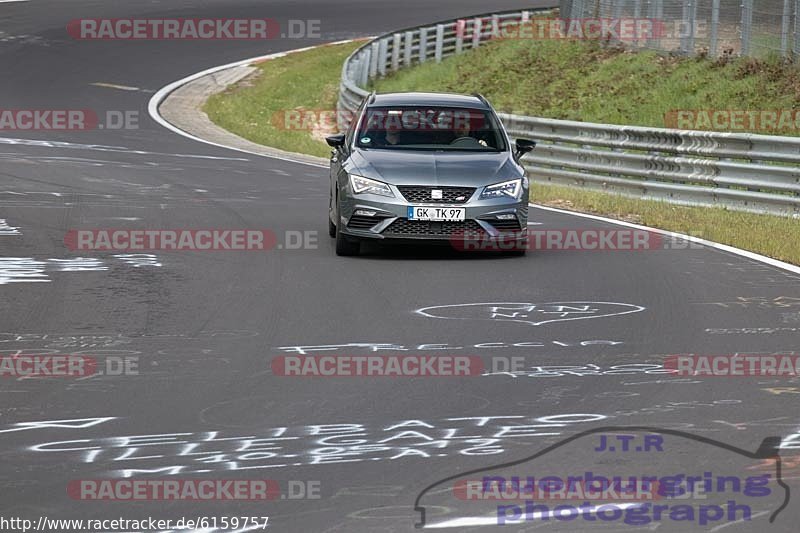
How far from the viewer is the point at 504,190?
1446 cm

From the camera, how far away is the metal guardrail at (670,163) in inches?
741

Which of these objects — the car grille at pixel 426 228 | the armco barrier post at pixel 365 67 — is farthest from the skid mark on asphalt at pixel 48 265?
the armco barrier post at pixel 365 67

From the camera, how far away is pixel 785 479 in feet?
21.7

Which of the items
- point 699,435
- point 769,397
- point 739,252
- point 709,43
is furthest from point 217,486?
point 709,43

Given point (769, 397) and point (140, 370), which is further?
point (140, 370)

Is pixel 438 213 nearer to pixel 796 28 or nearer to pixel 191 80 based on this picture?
pixel 796 28

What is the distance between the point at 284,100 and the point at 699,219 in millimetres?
20304

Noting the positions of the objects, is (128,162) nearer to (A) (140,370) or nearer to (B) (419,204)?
(B) (419,204)

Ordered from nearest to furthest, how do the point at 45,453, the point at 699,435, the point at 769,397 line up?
1. the point at 45,453
2. the point at 699,435
3. the point at 769,397

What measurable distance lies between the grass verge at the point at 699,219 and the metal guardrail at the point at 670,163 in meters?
0.34

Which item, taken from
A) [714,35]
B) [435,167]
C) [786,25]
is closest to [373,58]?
[714,35]

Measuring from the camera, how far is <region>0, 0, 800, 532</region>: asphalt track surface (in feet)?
21.9

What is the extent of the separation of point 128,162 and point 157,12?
100.0 ft

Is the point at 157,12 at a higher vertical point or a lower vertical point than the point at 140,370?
higher
